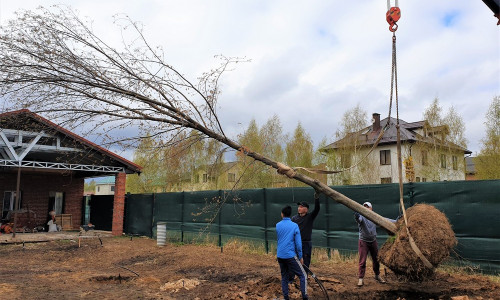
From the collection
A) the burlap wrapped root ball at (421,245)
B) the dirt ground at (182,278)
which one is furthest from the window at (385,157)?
the burlap wrapped root ball at (421,245)

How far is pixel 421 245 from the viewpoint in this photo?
5961mm

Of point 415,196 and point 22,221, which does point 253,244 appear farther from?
point 22,221

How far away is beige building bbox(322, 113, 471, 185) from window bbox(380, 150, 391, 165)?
1.68 ft

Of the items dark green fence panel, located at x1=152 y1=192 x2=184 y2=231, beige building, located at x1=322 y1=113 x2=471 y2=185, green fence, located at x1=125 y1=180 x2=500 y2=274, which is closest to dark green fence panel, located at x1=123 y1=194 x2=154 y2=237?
dark green fence panel, located at x1=152 y1=192 x2=184 y2=231

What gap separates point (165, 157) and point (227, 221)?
7210 mm

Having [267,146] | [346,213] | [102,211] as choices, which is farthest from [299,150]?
[346,213]

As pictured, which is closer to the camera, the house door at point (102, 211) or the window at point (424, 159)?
the house door at point (102, 211)

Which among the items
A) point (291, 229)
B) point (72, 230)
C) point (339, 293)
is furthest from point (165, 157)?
point (72, 230)

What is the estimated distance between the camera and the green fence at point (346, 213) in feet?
26.7

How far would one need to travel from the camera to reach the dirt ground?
22.7 ft

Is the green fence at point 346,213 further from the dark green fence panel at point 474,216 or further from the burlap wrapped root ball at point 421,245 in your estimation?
the burlap wrapped root ball at point 421,245

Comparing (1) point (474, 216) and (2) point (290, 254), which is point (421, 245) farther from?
(1) point (474, 216)

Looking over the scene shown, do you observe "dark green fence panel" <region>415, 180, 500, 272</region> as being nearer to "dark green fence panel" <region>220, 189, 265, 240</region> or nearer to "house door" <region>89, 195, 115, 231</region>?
"dark green fence panel" <region>220, 189, 265, 240</region>

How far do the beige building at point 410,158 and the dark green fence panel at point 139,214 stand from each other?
12148mm
